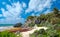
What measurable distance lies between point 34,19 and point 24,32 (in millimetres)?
428

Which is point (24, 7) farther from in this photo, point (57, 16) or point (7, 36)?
point (7, 36)

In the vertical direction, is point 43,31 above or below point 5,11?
below

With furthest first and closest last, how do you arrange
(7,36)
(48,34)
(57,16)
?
(57,16) → (48,34) → (7,36)

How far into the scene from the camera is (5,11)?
474 centimetres

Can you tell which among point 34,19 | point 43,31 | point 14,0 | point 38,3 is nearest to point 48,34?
point 43,31

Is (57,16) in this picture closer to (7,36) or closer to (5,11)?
(5,11)

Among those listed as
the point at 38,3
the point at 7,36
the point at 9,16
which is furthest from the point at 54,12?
the point at 7,36

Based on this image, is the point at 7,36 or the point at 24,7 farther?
the point at 24,7

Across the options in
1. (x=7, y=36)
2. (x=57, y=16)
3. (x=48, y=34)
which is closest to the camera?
(x=7, y=36)

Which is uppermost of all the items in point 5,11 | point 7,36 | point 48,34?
point 5,11

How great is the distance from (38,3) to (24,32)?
2.73ft

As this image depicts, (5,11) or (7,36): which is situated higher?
(5,11)

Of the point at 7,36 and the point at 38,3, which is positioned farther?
the point at 38,3

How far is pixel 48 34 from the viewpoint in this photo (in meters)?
4.58
